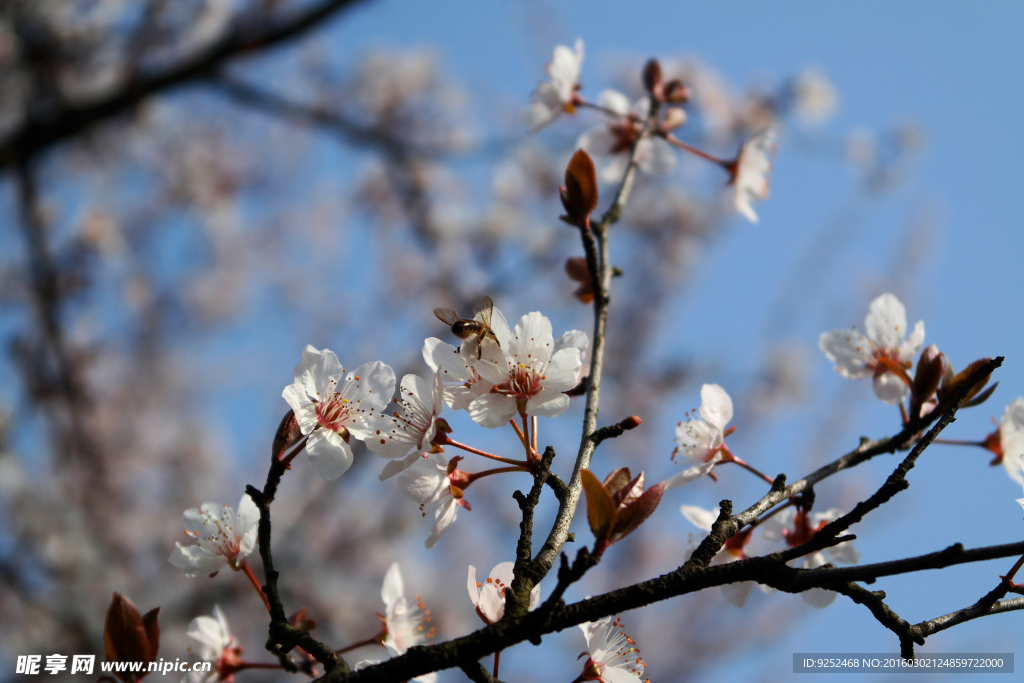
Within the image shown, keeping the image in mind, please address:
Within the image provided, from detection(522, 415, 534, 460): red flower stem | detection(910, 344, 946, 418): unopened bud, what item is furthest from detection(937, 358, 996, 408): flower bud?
detection(522, 415, 534, 460): red flower stem

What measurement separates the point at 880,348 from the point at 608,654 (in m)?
0.75

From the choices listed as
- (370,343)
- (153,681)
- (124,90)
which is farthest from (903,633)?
(370,343)

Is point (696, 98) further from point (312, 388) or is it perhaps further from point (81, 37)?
point (312, 388)

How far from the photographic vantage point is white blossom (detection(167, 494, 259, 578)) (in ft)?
3.52

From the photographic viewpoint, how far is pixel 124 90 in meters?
3.68

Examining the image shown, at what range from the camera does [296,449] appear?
3.05 feet

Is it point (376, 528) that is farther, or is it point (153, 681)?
point (376, 528)

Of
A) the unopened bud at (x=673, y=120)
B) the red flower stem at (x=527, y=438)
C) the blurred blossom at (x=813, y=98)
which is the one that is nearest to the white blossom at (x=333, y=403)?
the red flower stem at (x=527, y=438)

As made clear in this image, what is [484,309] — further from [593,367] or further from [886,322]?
[886,322]

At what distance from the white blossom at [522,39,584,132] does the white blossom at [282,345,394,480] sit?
0.90 meters

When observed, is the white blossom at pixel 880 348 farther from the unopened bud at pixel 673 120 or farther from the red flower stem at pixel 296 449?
the red flower stem at pixel 296 449

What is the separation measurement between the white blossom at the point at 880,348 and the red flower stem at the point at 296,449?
97cm

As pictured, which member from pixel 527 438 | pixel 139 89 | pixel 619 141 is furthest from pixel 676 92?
pixel 139 89

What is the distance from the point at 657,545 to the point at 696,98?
4824 mm
